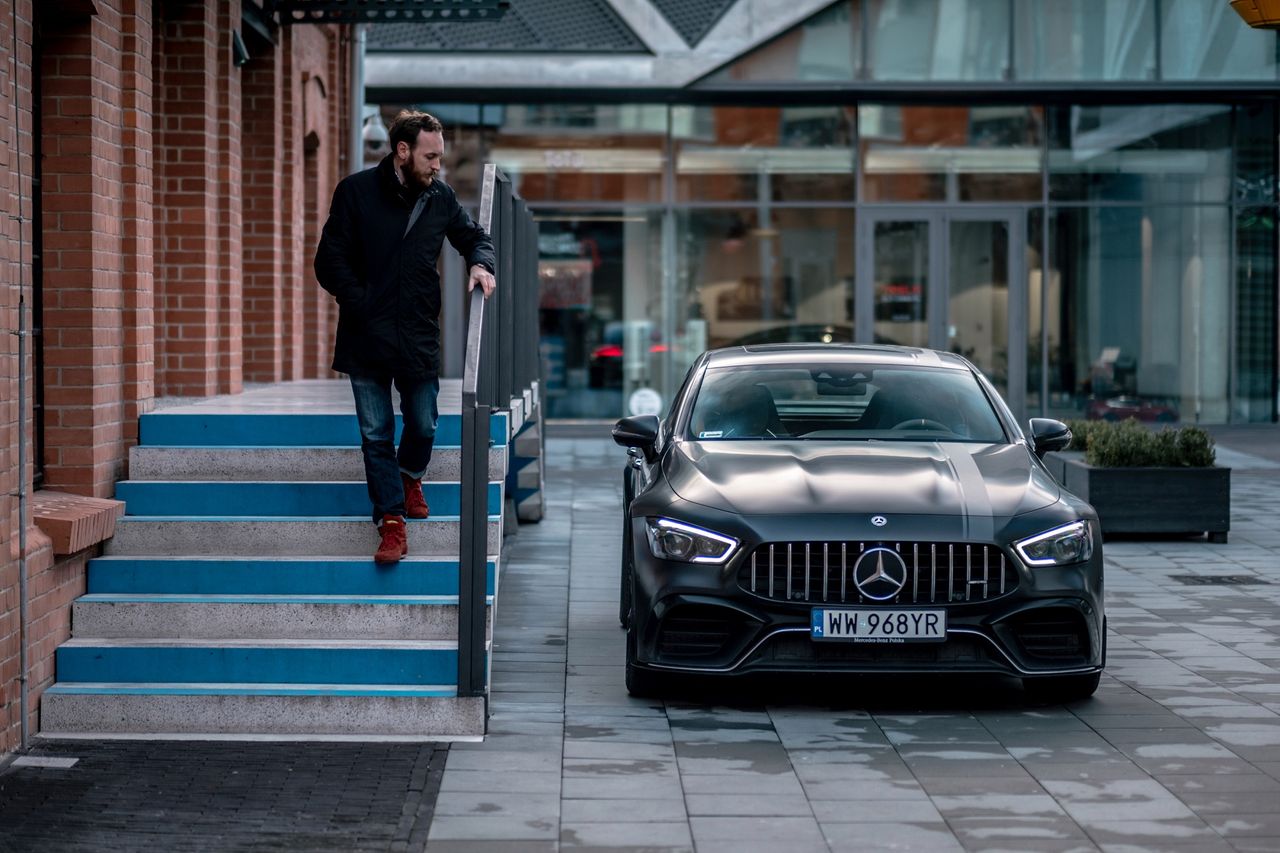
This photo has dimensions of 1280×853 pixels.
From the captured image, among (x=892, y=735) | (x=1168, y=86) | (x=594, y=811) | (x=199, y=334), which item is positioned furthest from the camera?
(x=1168, y=86)

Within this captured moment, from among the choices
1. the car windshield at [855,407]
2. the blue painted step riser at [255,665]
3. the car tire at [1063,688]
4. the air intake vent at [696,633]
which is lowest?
the car tire at [1063,688]

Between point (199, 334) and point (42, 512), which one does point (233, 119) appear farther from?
point (42, 512)

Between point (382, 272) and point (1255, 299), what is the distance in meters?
19.8

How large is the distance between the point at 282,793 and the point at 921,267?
19.7 m

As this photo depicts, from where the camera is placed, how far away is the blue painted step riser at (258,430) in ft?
28.3

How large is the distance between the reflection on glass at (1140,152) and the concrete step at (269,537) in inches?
728

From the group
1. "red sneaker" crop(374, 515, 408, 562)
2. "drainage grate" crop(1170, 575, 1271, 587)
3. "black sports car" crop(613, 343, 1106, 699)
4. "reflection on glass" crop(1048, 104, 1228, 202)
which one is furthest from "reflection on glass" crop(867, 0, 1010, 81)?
"red sneaker" crop(374, 515, 408, 562)

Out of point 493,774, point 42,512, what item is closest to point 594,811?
point 493,774

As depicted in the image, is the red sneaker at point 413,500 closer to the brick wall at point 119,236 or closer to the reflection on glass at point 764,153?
the brick wall at point 119,236

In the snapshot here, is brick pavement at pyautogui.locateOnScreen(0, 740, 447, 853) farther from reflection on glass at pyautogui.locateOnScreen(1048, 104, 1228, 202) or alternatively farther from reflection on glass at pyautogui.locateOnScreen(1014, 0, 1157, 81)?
reflection on glass at pyautogui.locateOnScreen(1048, 104, 1228, 202)

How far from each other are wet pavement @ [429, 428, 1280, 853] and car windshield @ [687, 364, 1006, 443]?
1.15 meters

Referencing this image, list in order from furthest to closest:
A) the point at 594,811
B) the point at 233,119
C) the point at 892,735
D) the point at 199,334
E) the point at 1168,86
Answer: the point at 1168,86, the point at 233,119, the point at 199,334, the point at 892,735, the point at 594,811

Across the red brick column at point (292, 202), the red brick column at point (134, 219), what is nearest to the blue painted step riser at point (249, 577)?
the red brick column at point (134, 219)

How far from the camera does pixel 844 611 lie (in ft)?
23.8
